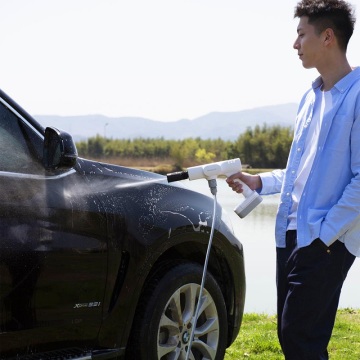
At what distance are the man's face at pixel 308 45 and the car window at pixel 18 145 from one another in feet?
4.10

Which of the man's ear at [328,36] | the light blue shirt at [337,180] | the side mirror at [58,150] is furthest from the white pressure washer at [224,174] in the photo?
the man's ear at [328,36]

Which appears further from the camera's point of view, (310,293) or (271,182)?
(271,182)

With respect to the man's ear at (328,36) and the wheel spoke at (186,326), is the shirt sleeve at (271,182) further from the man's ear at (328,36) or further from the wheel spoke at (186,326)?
the wheel spoke at (186,326)

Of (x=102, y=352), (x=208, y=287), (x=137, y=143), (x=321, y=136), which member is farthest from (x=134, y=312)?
(x=137, y=143)

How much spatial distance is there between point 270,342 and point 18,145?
10.3 feet

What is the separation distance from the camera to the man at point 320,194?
3.25 meters

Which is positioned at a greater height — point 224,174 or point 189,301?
point 224,174

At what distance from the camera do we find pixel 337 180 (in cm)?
329

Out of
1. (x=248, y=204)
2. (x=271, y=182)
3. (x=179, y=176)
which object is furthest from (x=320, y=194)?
(x=179, y=176)

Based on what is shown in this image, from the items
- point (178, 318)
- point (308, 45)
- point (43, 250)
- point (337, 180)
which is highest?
point (308, 45)

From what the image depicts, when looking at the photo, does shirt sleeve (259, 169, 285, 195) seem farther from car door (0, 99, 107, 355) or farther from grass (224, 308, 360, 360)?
grass (224, 308, 360, 360)

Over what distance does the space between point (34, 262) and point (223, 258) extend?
1490mm

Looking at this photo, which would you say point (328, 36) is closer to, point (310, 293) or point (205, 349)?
point (310, 293)

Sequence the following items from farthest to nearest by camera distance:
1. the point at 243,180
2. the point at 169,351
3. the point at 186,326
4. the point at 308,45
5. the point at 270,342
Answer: the point at 270,342 → the point at 186,326 → the point at 169,351 → the point at 243,180 → the point at 308,45
